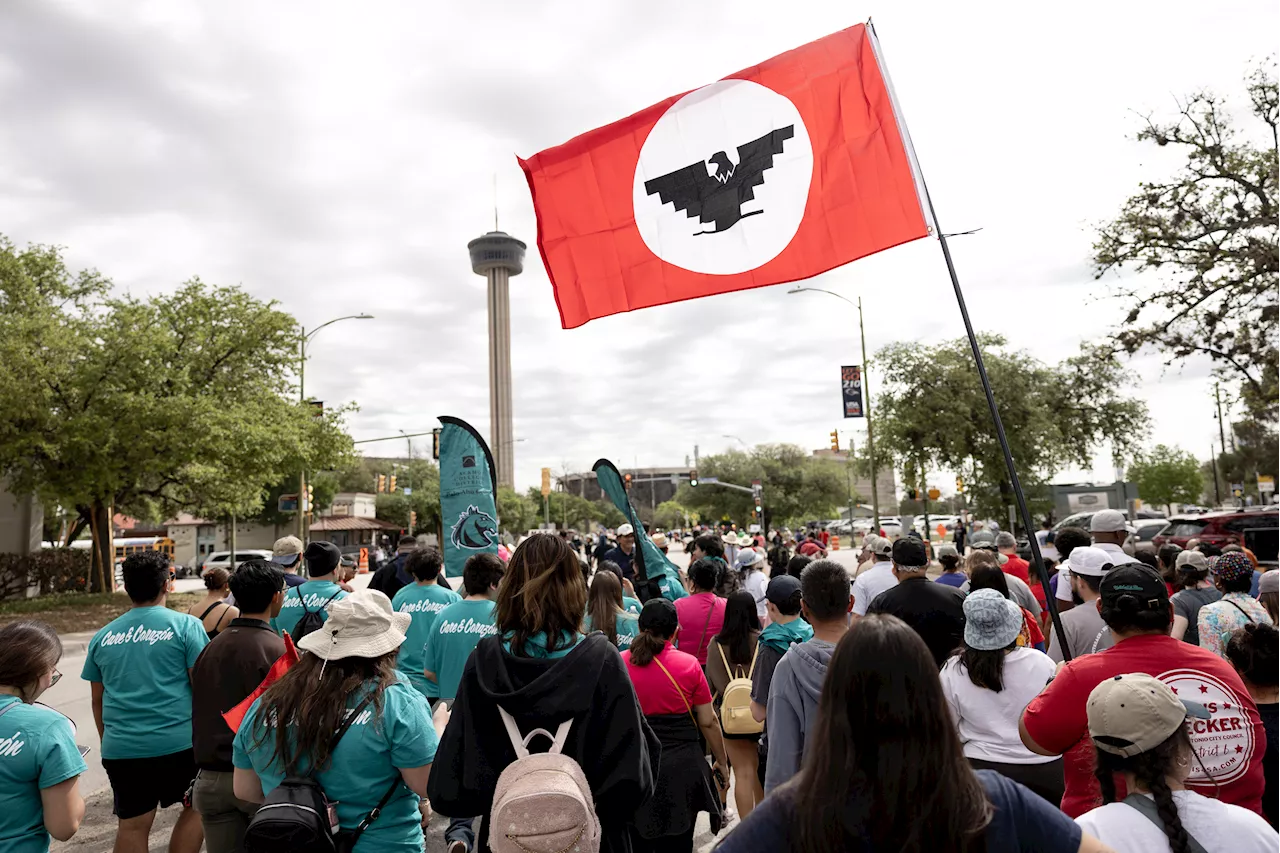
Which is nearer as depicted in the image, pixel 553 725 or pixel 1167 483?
pixel 553 725

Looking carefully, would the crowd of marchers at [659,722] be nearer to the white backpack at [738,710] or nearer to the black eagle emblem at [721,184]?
the white backpack at [738,710]

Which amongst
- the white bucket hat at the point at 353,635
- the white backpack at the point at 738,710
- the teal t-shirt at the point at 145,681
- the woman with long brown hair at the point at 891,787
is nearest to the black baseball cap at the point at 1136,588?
the woman with long brown hair at the point at 891,787

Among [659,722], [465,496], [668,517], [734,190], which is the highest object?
[734,190]

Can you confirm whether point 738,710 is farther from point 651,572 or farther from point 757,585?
point 651,572

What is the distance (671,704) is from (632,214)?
426cm

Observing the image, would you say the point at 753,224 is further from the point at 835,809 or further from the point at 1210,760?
the point at 835,809

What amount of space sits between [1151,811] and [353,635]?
240cm

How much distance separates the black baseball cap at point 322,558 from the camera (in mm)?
6008

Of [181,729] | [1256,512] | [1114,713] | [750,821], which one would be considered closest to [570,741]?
[750,821]

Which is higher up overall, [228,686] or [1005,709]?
[228,686]

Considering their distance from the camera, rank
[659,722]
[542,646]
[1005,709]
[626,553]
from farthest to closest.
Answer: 1. [626,553]
2. [659,722]
3. [1005,709]
4. [542,646]

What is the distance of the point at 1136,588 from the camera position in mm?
3074

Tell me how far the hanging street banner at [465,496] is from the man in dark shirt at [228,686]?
12.8 feet

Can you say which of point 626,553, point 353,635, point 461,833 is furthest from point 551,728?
point 626,553
